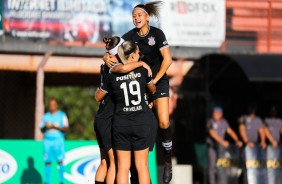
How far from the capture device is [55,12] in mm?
18828

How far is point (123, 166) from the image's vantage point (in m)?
10.7

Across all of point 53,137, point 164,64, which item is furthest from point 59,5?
point 164,64

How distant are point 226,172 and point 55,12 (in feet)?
16.3

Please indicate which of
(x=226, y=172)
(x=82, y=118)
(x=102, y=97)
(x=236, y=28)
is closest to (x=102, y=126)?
(x=102, y=97)

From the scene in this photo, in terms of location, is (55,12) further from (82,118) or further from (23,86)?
(82,118)

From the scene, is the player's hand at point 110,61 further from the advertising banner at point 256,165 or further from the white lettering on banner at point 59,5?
the white lettering on banner at point 59,5

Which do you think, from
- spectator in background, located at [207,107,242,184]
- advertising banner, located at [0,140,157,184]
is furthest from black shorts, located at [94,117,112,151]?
spectator in background, located at [207,107,242,184]

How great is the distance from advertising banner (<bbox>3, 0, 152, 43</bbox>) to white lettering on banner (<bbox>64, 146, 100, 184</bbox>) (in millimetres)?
3558

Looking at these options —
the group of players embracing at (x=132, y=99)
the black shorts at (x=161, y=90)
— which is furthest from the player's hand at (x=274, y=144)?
the black shorts at (x=161, y=90)

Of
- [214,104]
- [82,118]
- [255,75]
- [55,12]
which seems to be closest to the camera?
[255,75]

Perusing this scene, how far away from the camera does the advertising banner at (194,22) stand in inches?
755

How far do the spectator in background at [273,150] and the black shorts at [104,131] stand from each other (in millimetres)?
7013

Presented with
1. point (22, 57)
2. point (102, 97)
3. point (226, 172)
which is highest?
point (22, 57)

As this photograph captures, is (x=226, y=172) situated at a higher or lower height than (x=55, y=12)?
lower
